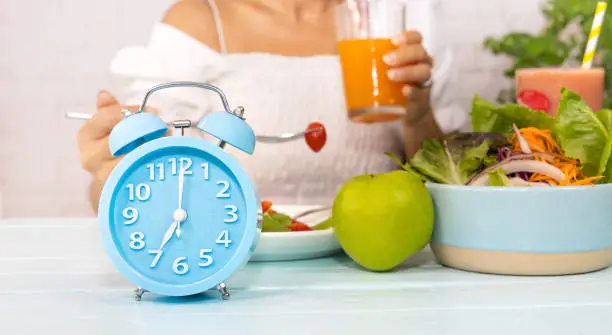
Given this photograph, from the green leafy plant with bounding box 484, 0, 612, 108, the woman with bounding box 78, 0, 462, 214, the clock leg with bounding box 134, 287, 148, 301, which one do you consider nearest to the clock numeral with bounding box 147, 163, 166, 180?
the clock leg with bounding box 134, 287, 148, 301

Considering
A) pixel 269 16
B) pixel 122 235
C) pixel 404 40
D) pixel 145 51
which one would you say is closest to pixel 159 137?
pixel 122 235

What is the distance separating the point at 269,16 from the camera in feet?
7.50

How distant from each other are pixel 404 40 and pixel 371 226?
526mm

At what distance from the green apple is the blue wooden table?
34 mm

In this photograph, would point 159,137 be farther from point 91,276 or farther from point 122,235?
point 91,276

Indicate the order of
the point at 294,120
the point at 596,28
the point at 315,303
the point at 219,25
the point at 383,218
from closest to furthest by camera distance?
1. the point at 315,303
2. the point at 383,218
3. the point at 596,28
4. the point at 294,120
5. the point at 219,25

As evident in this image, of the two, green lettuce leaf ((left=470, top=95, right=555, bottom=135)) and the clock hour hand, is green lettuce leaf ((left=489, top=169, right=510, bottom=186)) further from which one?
the clock hour hand

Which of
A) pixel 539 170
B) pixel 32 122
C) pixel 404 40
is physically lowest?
pixel 32 122

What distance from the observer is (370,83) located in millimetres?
1316

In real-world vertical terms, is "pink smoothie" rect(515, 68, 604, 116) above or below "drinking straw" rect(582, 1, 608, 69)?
below

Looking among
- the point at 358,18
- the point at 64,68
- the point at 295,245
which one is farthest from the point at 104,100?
the point at 64,68

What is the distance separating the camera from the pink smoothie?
58.8 inches

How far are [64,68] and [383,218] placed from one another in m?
1.86

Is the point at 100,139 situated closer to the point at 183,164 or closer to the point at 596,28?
the point at 183,164
